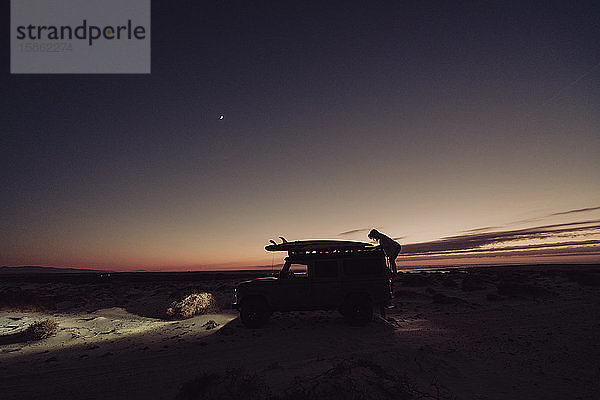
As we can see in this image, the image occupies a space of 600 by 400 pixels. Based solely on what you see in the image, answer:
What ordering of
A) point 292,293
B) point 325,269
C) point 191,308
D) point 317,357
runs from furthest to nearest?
point 191,308 < point 325,269 < point 292,293 < point 317,357

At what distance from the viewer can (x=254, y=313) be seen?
1156cm

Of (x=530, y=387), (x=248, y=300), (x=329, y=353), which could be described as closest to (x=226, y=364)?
Answer: (x=329, y=353)

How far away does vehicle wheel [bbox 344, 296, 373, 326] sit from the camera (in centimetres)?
1151

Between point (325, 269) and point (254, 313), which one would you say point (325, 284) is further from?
point (254, 313)

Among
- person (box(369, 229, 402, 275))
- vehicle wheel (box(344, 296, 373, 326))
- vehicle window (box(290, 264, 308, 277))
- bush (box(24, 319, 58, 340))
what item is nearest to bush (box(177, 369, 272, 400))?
vehicle window (box(290, 264, 308, 277))

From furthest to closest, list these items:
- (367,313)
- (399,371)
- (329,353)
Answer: (367,313)
(329,353)
(399,371)

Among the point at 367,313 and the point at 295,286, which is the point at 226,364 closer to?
the point at 295,286

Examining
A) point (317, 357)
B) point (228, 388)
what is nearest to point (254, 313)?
point (317, 357)

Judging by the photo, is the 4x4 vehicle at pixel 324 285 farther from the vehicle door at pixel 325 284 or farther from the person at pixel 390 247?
the person at pixel 390 247

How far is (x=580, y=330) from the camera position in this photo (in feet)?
34.8

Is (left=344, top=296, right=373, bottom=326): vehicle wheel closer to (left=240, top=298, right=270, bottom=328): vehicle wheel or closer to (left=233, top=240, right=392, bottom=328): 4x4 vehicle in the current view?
(left=233, top=240, right=392, bottom=328): 4x4 vehicle

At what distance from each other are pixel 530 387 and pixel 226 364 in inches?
260

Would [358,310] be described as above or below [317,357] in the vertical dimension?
above

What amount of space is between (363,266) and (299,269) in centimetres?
243
